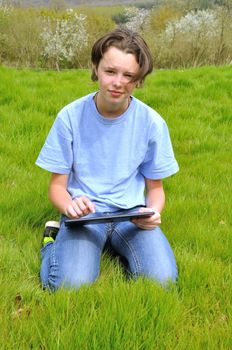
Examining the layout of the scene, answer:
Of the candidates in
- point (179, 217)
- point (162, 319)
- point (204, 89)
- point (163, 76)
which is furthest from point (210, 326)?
point (163, 76)

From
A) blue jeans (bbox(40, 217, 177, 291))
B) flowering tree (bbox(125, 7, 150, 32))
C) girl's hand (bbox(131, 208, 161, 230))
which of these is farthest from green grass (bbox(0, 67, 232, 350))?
flowering tree (bbox(125, 7, 150, 32))

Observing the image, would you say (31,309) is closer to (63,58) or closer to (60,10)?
(63,58)

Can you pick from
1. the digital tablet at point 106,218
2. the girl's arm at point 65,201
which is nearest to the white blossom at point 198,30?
the girl's arm at point 65,201

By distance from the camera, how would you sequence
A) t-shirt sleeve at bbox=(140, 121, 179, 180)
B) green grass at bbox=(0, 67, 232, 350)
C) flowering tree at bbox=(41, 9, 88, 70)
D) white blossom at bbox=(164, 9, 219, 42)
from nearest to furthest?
green grass at bbox=(0, 67, 232, 350)
t-shirt sleeve at bbox=(140, 121, 179, 180)
white blossom at bbox=(164, 9, 219, 42)
flowering tree at bbox=(41, 9, 88, 70)

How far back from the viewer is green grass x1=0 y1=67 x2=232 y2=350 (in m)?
1.89

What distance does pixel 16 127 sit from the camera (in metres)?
5.03

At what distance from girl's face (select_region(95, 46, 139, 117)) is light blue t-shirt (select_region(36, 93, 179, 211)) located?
173mm

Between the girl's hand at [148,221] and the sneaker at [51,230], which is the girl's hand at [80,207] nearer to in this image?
the girl's hand at [148,221]

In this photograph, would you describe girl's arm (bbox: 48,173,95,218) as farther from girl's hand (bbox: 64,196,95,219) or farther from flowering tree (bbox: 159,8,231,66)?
flowering tree (bbox: 159,8,231,66)

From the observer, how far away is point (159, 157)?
279cm

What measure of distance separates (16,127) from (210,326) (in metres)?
3.49

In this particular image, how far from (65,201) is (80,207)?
269 mm

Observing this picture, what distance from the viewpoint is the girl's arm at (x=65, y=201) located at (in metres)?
2.36

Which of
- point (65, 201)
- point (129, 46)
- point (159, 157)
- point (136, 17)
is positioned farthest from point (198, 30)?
point (65, 201)
